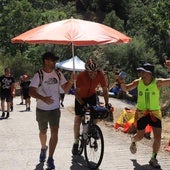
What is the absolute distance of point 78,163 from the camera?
759 centimetres

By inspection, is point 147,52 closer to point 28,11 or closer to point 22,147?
point 28,11

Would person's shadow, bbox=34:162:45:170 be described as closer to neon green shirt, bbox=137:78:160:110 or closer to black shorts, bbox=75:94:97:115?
black shorts, bbox=75:94:97:115

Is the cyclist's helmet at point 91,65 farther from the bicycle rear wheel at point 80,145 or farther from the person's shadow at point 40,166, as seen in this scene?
the person's shadow at point 40,166

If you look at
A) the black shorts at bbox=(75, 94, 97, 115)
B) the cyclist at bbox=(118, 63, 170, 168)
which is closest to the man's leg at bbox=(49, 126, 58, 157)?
the black shorts at bbox=(75, 94, 97, 115)

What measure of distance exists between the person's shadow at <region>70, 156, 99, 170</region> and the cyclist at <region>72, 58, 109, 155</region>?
13cm

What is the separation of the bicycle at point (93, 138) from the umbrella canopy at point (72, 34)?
1103mm

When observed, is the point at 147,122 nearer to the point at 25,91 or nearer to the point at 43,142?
the point at 43,142

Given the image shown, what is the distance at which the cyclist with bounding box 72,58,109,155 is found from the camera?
7.59 meters

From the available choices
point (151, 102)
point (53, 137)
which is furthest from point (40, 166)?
point (151, 102)

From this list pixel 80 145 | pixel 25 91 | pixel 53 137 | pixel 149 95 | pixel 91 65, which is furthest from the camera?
pixel 25 91

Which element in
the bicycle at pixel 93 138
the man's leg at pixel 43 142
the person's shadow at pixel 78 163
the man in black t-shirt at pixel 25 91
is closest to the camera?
the bicycle at pixel 93 138

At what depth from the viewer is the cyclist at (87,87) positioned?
759cm

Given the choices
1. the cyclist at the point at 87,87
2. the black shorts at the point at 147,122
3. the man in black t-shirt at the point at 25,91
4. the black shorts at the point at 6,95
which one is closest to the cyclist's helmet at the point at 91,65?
the cyclist at the point at 87,87

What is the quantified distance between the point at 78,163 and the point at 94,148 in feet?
1.74
